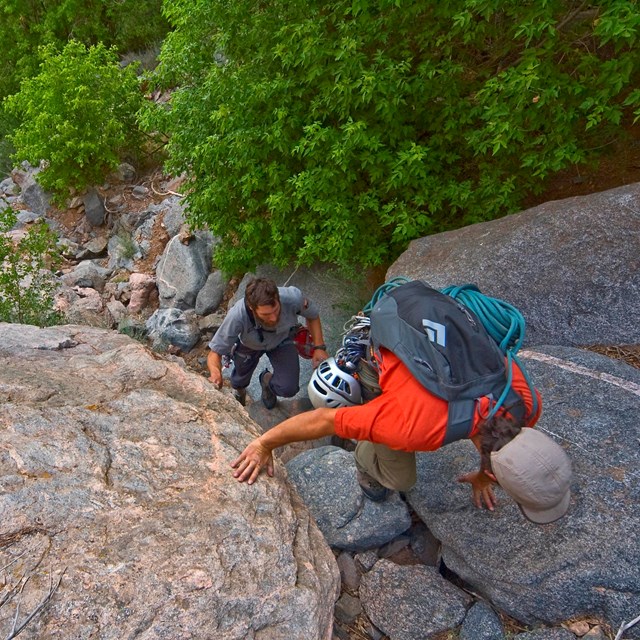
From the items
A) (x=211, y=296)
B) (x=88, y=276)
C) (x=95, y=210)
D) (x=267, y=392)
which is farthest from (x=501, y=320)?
(x=95, y=210)

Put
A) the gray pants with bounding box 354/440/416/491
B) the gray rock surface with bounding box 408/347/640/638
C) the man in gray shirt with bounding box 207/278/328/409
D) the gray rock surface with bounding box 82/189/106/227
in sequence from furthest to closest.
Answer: the gray rock surface with bounding box 82/189/106/227 → the man in gray shirt with bounding box 207/278/328/409 → the gray pants with bounding box 354/440/416/491 → the gray rock surface with bounding box 408/347/640/638

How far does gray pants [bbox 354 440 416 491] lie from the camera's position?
315 centimetres

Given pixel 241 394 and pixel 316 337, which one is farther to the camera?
pixel 241 394

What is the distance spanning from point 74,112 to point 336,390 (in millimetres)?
9282

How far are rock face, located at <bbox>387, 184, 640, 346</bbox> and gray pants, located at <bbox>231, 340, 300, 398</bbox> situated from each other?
1459 millimetres

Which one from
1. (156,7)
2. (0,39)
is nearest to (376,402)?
(156,7)

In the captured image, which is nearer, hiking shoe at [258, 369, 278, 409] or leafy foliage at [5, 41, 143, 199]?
hiking shoe at [258, 369, 278, 409]

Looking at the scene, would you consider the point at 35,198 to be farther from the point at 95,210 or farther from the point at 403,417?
the point at 403,417

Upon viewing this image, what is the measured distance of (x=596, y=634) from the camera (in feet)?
8.93

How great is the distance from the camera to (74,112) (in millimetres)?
9914

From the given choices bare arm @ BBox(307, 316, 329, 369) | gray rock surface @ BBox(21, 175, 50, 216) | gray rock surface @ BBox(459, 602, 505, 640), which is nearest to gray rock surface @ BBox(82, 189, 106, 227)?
gray rock surface @ BBox(21, 175, 50, 216)

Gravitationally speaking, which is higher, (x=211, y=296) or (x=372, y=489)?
(x=372, y=489)

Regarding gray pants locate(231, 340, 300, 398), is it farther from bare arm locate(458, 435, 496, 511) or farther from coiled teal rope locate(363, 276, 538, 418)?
coiled teal rope locate(363, 276, 538, 418)

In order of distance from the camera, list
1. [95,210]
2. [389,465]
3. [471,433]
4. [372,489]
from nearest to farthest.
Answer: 1. [471,433]
2. [389,465]
3. [372,489]
4. [95,210]
